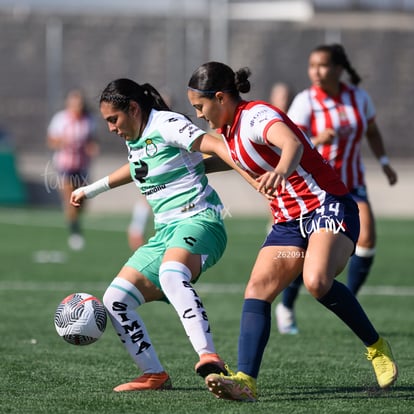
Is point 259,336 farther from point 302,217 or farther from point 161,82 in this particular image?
point 161,82

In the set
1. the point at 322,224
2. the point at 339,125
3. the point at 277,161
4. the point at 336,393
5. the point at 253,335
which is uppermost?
the point at 339,125

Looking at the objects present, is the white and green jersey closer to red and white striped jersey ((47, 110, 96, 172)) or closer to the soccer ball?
the soccer ball

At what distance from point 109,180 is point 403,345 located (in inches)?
110

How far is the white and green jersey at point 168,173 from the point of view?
245 inches

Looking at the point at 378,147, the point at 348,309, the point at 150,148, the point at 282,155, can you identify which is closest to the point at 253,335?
the point at 348,309

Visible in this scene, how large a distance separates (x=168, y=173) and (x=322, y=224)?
0.96 metres

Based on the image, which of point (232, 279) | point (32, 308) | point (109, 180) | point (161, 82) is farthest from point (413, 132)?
point (109, 180)

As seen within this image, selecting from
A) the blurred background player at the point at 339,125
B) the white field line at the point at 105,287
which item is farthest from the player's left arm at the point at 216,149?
the white field line at the point at 105,287

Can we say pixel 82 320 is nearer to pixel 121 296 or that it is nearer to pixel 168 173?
pixel 121 296

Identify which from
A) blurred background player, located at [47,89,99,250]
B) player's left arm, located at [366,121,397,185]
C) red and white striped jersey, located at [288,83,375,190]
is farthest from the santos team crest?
blurred background player, located at [47,89,99,250]

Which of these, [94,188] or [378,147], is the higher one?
[378,147]

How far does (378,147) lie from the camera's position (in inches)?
361

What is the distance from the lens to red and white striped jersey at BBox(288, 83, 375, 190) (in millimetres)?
8641

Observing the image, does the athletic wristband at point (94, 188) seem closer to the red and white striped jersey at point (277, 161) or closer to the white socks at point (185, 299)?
the white socks at point (185, 299)
